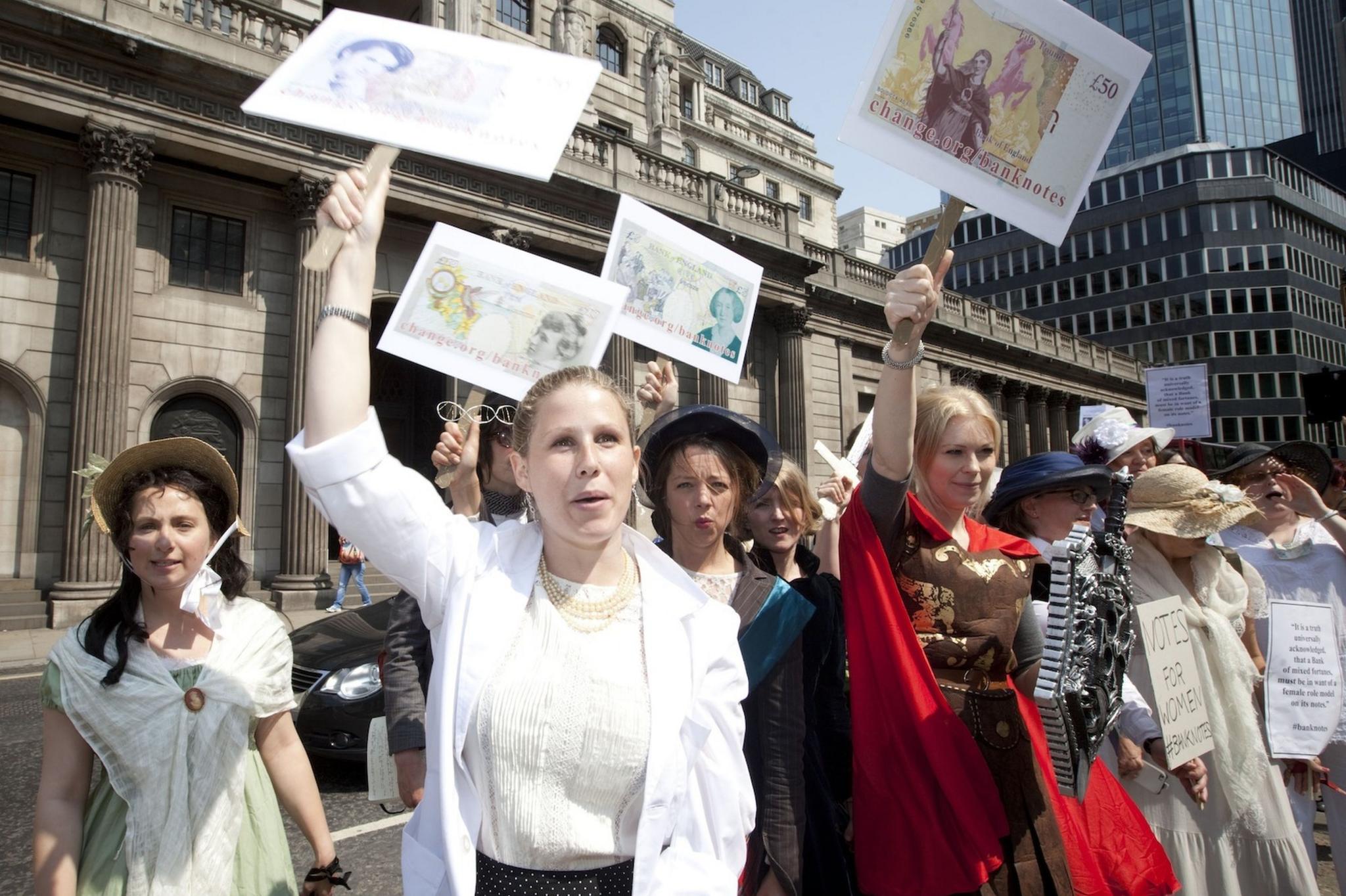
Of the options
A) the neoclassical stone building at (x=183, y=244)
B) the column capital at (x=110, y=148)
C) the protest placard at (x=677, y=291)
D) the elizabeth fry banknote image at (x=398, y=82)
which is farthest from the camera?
the column capital at (x=110, y=148)

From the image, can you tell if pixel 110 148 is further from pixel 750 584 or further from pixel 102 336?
pixel 750 584

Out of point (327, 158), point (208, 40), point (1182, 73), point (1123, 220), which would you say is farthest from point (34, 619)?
point (1182, 73)

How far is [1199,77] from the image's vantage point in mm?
83062

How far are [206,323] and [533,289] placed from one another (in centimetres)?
1234

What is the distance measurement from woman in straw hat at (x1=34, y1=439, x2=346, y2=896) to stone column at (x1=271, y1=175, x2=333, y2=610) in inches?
447

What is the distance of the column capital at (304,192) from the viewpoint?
1339 centimetres

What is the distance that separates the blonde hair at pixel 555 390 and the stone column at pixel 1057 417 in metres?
37.1

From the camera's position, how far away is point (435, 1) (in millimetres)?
17391

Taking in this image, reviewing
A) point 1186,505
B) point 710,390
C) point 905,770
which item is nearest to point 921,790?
point 905,770

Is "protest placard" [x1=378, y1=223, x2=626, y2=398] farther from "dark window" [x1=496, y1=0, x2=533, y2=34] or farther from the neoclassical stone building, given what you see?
"dark window" [x1=496, y1=0, x2=533, y2=34]

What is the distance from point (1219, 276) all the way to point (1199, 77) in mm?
43954

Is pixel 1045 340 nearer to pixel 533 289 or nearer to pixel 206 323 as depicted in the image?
pixel 206 323

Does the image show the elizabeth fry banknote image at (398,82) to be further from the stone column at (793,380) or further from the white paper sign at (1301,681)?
the stone column at (793,380)

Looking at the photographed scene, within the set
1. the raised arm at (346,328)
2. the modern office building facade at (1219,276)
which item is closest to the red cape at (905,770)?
the raised arm at (346,328)
